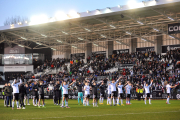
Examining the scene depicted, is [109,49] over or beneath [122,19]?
beneath

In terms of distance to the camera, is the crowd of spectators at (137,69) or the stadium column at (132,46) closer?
the crowd of spectators at (137,69)

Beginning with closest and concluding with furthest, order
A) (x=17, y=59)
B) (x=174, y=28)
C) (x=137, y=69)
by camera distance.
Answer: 1. (x=174, y=28)
2. (x=137, y=69)
3. (x=17, y=59)

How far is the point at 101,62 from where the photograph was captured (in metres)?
50.1

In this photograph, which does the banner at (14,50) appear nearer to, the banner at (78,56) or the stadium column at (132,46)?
the banner at (78,56)

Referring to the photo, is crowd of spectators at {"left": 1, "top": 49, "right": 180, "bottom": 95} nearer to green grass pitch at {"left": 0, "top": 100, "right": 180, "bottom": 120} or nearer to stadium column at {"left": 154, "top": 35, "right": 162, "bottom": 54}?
stadium column at {"left": 154, "top": 35, "right": 162, "bottom": 54}

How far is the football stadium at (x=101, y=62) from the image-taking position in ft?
72.4

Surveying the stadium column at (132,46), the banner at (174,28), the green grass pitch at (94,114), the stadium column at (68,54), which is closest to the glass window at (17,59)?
the stadium column at (68,54)

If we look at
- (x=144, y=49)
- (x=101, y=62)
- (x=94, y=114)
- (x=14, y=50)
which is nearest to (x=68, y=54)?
(x=14, y=50)

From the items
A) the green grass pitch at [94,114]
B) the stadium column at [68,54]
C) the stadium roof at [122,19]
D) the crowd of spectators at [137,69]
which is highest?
the stadium roof at [122,19]

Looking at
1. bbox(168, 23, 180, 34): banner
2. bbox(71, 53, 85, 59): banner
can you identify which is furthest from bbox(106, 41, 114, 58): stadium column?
bbox(168, 23, 180, 34): banner

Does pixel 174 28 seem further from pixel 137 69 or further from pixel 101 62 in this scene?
pixel 101 62

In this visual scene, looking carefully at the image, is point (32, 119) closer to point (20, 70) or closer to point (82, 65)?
point (82, 65)

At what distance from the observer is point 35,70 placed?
6025 cm

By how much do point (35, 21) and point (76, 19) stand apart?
7606 mm
